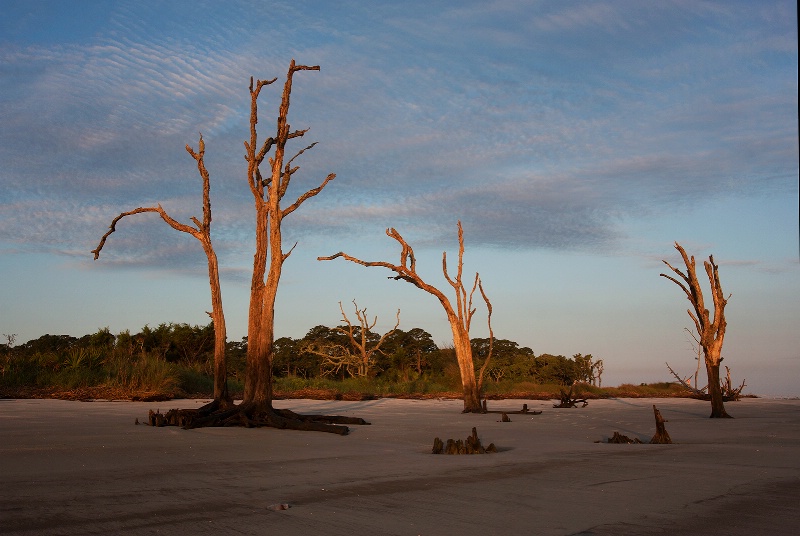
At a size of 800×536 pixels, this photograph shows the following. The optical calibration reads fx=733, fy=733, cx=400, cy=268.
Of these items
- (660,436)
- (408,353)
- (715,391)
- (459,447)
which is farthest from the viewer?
(408,353)

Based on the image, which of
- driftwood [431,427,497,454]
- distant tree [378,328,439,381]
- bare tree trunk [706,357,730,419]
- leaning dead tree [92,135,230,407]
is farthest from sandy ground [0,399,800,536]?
distant tree [378,328,439,381]

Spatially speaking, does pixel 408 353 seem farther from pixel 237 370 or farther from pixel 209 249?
pixel 209 249

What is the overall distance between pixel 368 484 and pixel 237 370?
29.3m

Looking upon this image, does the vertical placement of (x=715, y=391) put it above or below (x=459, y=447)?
above

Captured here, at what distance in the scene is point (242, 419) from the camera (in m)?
12.7

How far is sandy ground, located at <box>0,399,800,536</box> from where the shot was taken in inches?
Answer: 201

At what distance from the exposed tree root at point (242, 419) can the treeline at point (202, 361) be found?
29.7ft

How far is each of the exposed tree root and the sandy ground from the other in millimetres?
295

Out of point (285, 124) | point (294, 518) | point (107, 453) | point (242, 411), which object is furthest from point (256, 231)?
point (294, 518)

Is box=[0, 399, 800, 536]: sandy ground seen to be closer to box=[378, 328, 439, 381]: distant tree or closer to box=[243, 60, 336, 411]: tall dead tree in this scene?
box=[243, 60, 336, 411]: tall dead tree

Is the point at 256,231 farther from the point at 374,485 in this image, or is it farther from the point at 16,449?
the point at 374,485

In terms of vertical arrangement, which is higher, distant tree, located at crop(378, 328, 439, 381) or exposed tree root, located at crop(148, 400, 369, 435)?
distant tree, located at crop(378, 328, 439, 381)

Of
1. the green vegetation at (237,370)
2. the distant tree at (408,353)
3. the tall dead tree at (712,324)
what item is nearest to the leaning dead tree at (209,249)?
the green vegetation at (237,370)

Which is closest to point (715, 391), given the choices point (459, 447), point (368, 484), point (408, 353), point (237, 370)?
point (459, 447)
